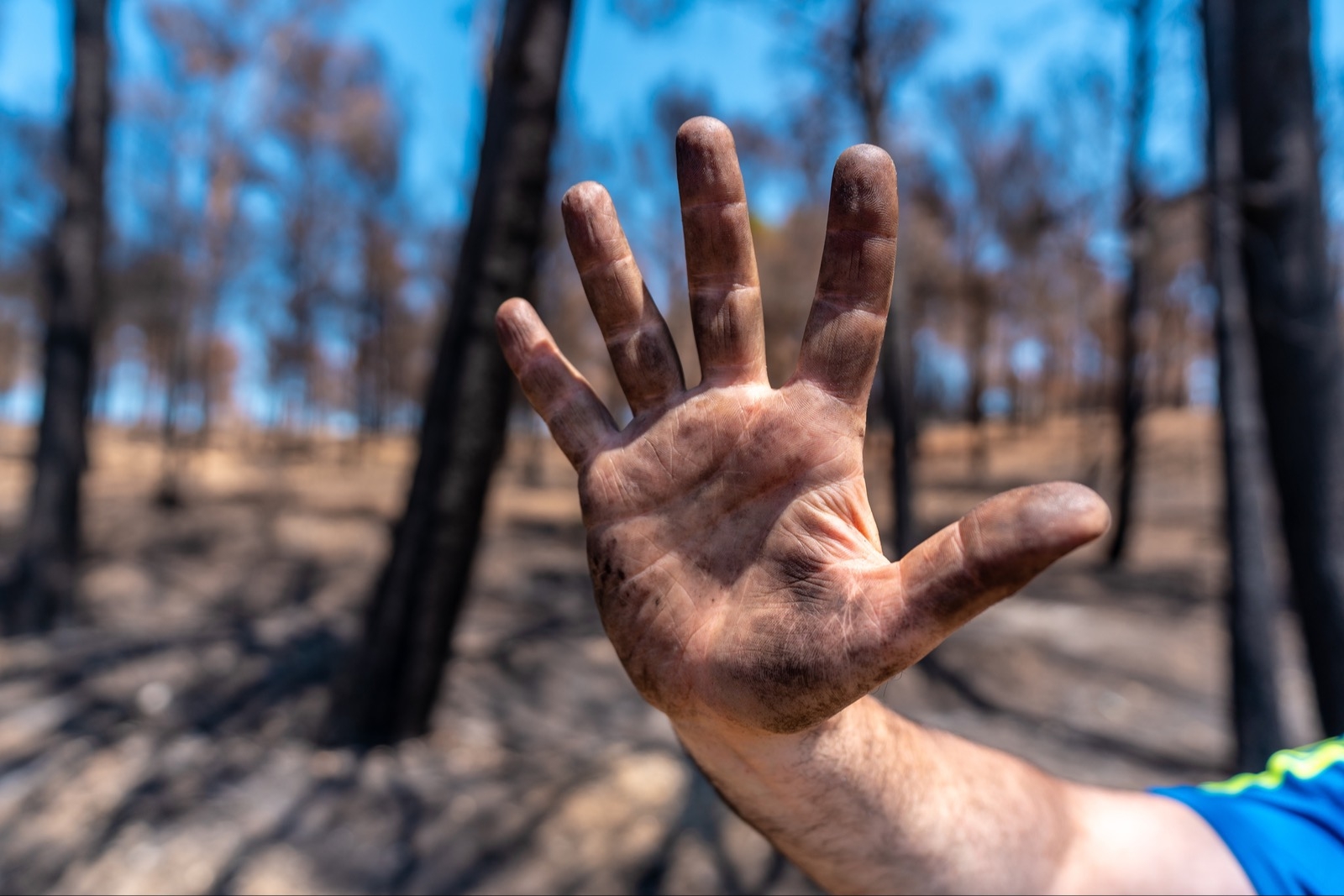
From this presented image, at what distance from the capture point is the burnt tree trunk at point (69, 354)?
603 cm

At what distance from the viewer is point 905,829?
1.23 meters

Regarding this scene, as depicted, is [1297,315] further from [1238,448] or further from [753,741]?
[753,741]

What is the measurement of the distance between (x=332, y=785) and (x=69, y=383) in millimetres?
4850

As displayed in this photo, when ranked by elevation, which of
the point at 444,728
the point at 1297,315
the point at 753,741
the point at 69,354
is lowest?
the point at 444,728

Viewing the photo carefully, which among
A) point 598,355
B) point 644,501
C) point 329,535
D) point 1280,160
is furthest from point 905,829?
point 598,355

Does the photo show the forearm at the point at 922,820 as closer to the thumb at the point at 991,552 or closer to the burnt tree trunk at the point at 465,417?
the thumb at the point at 991,552

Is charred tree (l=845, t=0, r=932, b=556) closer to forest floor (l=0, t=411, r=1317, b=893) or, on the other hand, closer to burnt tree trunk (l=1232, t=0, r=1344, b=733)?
forest floor (l=0, t=411, r=1317, b=893)

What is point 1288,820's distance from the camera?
1.35 metres

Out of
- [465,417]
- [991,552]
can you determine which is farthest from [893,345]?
[991,552]

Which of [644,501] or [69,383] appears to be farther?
[69,383]

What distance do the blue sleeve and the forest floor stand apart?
1677mm

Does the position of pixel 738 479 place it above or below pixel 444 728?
above

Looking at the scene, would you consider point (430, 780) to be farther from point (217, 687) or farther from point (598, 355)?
point (598, 355)

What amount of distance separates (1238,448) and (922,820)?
4.27 m
